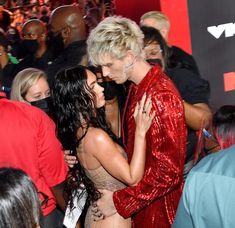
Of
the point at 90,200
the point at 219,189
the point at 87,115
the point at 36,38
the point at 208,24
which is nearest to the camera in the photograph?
the point at 219,189

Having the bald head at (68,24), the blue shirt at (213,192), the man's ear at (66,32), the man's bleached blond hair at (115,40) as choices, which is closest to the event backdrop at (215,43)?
the bald head at (68,24)

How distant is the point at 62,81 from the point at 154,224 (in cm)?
87

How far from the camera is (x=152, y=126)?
2459mm

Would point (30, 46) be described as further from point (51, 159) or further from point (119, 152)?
point (119, 152)

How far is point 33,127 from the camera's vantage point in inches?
106

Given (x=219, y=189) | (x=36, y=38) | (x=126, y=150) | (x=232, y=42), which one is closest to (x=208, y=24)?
(x=232, y=42)

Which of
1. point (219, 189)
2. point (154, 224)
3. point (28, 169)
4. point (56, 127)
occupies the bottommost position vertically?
point (154, 224)

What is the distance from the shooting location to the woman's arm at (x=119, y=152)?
245cm

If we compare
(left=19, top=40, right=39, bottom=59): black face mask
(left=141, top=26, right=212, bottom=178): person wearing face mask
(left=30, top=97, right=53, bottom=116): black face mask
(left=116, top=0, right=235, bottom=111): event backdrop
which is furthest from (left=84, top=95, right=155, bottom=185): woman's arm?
(left=19, top=40, right=39, bottom=59): black face mask

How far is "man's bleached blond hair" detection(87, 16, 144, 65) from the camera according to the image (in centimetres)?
248

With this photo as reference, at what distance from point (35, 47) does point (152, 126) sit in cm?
310

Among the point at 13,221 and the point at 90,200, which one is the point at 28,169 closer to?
the point at 90,200

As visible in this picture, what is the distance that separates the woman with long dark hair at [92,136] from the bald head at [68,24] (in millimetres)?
1799

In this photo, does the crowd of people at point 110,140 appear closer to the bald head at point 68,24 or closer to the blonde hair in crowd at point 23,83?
the blonde hair in crowd at point 23,83
